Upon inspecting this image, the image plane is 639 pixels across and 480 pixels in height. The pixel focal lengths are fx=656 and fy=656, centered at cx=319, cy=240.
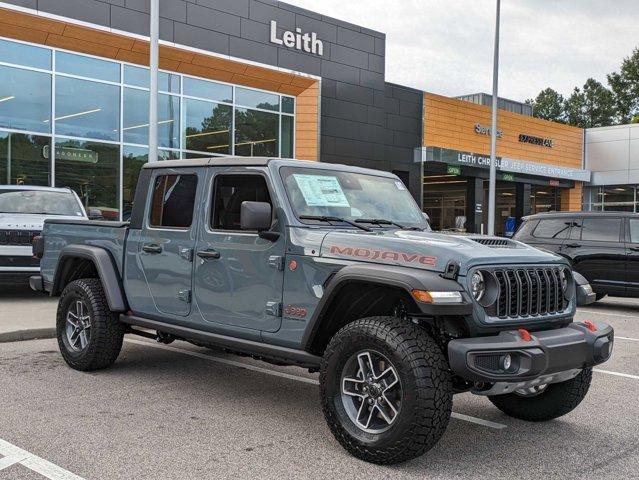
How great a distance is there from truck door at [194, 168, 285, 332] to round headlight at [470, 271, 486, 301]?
4.52 feet

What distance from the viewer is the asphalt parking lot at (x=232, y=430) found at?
394 centimetres

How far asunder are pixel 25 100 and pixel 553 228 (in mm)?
13035

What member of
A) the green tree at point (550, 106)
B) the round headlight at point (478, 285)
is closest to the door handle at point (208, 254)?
the round headlight at point (478, 285)

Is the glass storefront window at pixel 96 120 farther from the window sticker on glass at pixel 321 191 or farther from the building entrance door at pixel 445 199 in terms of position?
the window sticker on glass at pixel 321 191

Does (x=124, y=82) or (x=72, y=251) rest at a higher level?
(x=124, y=82)

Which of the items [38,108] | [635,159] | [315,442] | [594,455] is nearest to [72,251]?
[315,442]

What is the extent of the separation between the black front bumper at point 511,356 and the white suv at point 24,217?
918cm

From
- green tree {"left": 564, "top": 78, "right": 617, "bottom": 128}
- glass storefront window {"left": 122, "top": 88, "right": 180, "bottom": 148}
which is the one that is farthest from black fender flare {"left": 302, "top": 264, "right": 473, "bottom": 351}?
green tree {"left": 564, "top": 78, "right": 617, "bottom": 128}

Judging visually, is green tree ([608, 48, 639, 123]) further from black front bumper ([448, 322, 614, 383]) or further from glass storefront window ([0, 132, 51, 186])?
black front bumper ([448, 322, 614, 383])

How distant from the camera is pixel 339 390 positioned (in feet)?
13.8

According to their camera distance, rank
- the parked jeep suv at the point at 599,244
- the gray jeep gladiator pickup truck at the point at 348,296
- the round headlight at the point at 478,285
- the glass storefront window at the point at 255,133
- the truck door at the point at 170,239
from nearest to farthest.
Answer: the gray jeep gladiator pickup truck at the point at 348,296 → the round headlight at the point at 478,285 → the truck door at the point at 170,239 → the parked jeep suv at the point at 599,244 → the glass storefront window at the point at 255,133

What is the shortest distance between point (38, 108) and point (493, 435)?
51.0 ft

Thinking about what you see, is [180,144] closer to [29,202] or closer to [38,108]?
[38,108]

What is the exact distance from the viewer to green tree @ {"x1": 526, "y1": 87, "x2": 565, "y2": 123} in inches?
3620
